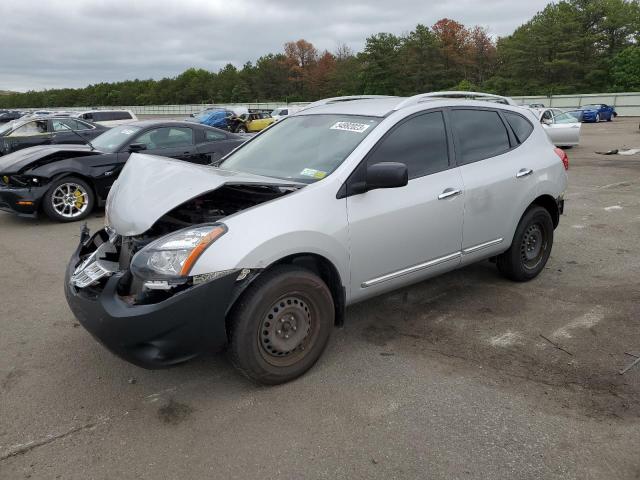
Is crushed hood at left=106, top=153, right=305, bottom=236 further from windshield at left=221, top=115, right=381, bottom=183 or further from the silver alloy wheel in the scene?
the silver alloy wheel

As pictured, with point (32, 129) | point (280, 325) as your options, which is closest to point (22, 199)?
point (280, 325)

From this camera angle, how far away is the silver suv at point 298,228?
2.96 m

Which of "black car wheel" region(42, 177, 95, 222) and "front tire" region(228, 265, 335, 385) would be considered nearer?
"front tire" region(228, 265, 335, 385)

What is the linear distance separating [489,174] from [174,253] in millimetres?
2788

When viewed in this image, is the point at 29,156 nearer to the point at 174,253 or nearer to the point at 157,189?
the point at 157,189

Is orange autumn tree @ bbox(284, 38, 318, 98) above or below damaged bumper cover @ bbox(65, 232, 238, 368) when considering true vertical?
above

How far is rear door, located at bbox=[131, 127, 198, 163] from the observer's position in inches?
358

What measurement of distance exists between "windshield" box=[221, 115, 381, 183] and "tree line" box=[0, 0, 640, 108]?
187 feet

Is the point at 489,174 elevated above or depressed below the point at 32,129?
below

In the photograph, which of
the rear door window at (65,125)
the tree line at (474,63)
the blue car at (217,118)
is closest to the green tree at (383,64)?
the tree line at (474,63)

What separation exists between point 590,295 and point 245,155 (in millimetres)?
3390

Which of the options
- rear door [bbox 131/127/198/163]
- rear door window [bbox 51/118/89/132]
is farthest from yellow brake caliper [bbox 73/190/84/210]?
rear door window [bbox 51/118/89/132]

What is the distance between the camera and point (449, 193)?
4117 mm

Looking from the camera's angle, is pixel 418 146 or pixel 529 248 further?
pixel 529 248
